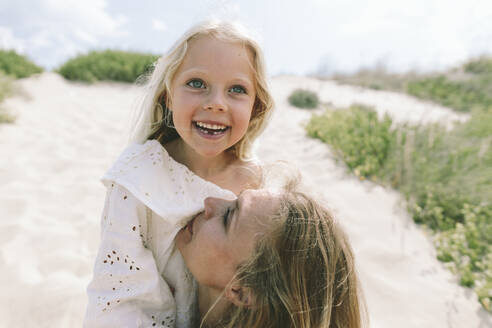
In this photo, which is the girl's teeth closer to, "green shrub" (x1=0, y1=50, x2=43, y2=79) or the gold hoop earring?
the gold hoop earring

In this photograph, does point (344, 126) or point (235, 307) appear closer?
point (235, 307)

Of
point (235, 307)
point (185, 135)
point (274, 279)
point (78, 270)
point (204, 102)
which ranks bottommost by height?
point (78, 270)

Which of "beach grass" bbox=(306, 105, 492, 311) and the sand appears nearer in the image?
the sand

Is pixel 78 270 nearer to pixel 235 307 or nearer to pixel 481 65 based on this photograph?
pixel 235 307

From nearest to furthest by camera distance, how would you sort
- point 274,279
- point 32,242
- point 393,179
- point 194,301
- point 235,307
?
point 274,279 → point 235,307 → point 194,301 → point 32,242 → point 393,179

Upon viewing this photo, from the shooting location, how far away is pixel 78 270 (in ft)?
7.80

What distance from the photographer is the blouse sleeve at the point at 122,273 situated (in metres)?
1.46

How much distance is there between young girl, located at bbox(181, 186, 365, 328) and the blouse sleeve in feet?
0.87

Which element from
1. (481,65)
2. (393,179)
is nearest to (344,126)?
(393,179)

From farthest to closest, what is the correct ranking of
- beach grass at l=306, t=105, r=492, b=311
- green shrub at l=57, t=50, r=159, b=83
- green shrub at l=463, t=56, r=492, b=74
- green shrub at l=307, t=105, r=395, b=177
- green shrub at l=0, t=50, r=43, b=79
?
green shrub at l=463, t=56, r=492, b=74
green shrub at l=57, t=50, r=159, b=83
green shrub at l=0, t=50, r=43, b=79
green shrub at l=307, t=105, r=395, b=177
beach grass at l=306, t=105, r=492, b=311

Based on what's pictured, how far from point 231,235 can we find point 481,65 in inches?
575

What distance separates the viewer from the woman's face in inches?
52.3

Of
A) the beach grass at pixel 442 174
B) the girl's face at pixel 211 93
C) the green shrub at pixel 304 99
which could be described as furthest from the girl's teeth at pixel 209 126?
the green shrub at pixel 304 99

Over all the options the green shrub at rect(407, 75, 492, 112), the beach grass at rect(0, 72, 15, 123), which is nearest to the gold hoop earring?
the beach grass at rect(0, 72, 15, 123)
